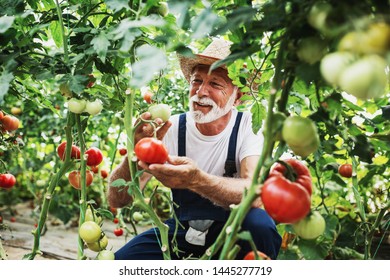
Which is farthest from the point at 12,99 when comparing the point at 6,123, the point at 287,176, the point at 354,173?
the point at 287,176

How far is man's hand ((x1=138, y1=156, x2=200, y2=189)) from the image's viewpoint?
39.6 inches

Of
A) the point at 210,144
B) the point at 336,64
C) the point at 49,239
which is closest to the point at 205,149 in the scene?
the point at 210,144

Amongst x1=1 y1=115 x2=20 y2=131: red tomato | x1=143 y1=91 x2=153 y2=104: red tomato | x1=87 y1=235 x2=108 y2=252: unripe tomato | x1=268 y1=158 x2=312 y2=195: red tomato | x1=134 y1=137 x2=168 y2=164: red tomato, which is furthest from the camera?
x1=143 y1=91 x2=153 y2=104: red tomato

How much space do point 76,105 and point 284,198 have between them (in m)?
0.63

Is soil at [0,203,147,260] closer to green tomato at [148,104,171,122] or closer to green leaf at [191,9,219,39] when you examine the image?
green tomato at [148,104,171,122]

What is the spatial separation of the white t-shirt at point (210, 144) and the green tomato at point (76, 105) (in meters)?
0.63

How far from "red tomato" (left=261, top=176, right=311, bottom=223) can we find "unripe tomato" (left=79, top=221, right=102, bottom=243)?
59 centimetres

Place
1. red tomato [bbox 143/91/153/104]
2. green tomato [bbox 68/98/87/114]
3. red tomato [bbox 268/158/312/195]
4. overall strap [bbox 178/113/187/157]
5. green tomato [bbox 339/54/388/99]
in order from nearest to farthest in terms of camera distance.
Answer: green tomato [bbox 339/54/388/99] < red tomato [bbox 268/158/312/195] < green tomato [bbox 68/98/87/114] < overall strap [bbox 178/113/187/157] < red tomato [bbox 143/91/153/104]

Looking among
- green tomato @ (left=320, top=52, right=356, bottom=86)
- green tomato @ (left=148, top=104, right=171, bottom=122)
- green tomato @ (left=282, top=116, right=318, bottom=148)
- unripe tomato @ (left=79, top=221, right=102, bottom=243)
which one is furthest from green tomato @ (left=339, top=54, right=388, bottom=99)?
unripe tomato @ (left=79, top=221, right=102, bottom=243)

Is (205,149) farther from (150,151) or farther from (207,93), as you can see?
(150,151)

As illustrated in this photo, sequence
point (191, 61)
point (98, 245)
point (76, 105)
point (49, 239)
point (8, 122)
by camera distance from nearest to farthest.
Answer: point (76, 105) → point (98, 245) → point (8, 122) → point (191, 61) → point (49, 239)

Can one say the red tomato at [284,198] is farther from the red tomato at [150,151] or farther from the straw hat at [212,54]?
the straw hat at [212,54]

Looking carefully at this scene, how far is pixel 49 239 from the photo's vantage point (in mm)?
2787
